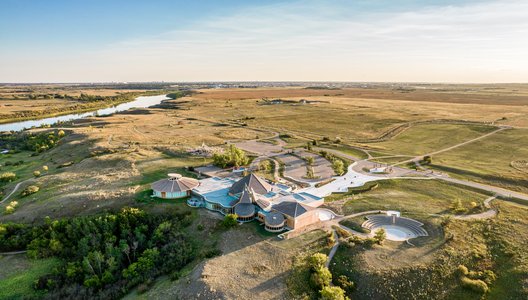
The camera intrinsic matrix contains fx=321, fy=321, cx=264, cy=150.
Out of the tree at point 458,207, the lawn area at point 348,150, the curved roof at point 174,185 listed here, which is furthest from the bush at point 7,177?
the tree at point 458,207

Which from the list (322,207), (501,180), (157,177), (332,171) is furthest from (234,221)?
(501,180)

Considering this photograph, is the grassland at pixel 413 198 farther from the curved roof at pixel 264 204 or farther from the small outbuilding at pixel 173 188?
the small outbuilding at pixel 173 188

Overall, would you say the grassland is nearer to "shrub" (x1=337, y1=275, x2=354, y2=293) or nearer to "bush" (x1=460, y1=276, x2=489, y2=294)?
"bush" (x1=460, y1=276, x2=489, y2=294)

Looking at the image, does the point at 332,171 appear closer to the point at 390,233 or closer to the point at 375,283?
the point at 390,233

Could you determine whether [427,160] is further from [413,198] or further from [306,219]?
[306,219]

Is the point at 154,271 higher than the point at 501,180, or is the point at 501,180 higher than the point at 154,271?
the point at 501,180
